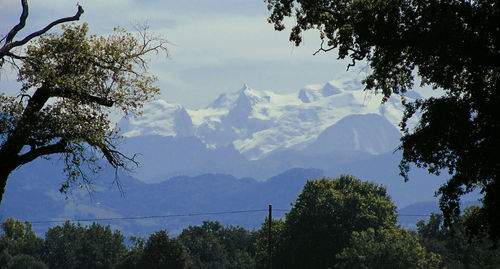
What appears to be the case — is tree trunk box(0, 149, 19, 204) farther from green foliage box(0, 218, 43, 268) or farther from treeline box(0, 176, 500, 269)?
green foliage box(0, 218, 43, 268)

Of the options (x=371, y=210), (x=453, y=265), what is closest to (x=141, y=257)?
(x=371, y=210)

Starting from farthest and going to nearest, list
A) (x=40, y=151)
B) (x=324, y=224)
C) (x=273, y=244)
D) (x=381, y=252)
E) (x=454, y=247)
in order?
(x=454, y=247) → (x=273, y=244) → (x=324, y=224) → (x=381, y=252) → (x=40, y=151)

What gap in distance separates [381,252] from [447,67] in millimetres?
53904

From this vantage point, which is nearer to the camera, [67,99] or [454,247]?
[67,99]

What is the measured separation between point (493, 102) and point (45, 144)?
14.4 m

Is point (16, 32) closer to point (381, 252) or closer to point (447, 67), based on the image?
point (447, 67)

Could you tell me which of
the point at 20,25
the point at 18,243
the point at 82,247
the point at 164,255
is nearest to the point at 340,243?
the point at 164,255

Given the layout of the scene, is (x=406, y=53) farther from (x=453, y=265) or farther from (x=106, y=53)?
(x=453, y=265)

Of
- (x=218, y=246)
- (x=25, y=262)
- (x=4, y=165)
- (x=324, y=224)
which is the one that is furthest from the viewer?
(x=218, y=246)

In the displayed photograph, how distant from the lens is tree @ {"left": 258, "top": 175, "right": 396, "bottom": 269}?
74.1m

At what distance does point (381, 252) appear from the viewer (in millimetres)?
70500

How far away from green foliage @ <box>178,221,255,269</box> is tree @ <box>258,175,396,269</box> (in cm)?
3622

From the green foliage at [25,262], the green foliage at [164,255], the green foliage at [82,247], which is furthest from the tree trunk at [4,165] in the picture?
the green foliage at [82,247]

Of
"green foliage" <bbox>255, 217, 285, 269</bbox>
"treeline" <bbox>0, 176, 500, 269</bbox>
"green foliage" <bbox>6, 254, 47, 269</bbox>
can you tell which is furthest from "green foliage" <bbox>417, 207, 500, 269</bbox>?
"green foliage" <bbox>6, 254, 47, 269</bbox>
